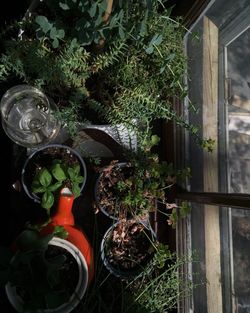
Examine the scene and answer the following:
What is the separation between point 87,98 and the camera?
132 cm

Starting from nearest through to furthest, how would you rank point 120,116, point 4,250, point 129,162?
point 4,250 → point 120,116 → point 129,162

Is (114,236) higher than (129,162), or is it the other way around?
(129,162)

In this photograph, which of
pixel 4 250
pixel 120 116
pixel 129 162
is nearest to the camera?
pixel 4 250

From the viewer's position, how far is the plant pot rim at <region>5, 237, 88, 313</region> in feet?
3.53

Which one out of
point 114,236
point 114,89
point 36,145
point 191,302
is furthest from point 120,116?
point 191,302

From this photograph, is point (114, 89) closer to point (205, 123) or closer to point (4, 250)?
point (205, 123)

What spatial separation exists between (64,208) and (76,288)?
225 mm

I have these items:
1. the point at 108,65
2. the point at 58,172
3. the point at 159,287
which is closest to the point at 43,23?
the point at 108,65

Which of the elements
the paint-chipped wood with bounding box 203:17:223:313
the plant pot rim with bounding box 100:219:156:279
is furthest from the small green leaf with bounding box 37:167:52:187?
the paint-chipped wood with bounding box 203:17:223:313

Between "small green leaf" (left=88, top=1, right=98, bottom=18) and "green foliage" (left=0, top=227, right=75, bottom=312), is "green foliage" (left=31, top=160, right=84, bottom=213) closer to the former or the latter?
"green foliage" (left=0, top=227, right=75, bottom=312)

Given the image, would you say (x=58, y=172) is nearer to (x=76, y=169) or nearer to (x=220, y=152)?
(x=76, y=169)

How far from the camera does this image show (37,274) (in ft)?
3.21

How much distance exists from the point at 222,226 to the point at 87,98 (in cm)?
61

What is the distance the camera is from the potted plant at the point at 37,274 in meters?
0.98
